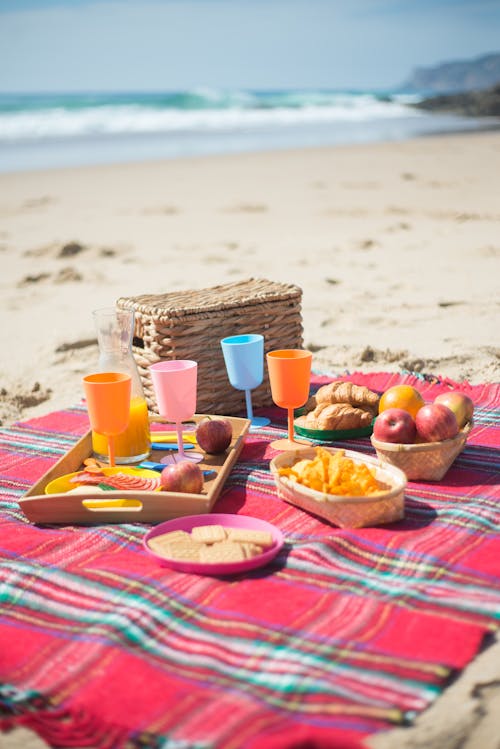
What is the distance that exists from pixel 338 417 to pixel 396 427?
398mm

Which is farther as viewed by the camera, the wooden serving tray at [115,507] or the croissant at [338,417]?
the croissant at [338,417]

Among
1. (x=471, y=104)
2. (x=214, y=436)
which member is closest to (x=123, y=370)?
(x=214, y=436)

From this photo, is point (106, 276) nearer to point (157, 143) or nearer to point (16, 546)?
point (16, 546)

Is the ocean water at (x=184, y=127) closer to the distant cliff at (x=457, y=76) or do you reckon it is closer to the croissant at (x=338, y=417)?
the croissant at (x=338, y=417)

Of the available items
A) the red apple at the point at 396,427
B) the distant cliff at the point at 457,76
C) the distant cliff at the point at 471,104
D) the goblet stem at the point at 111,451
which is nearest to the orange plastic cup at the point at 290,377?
the red apple at the point at 396,427

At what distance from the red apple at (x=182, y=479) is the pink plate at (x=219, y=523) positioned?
0.33ft

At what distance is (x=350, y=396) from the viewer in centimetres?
274

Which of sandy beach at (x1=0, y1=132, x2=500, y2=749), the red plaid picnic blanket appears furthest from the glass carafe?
sandy beach at (x1=0, y1=132, x2=500, y2=749)

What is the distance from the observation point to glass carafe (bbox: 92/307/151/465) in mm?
2498

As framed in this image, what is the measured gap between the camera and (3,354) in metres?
4.20

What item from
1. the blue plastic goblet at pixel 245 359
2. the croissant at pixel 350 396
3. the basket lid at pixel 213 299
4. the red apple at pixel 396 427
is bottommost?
the croissant at pixel 350 396

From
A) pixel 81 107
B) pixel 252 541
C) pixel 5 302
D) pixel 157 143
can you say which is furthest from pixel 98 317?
pixel 81 107

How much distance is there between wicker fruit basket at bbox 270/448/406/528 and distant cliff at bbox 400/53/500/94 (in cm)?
6436

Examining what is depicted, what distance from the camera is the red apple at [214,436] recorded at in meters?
2.49
